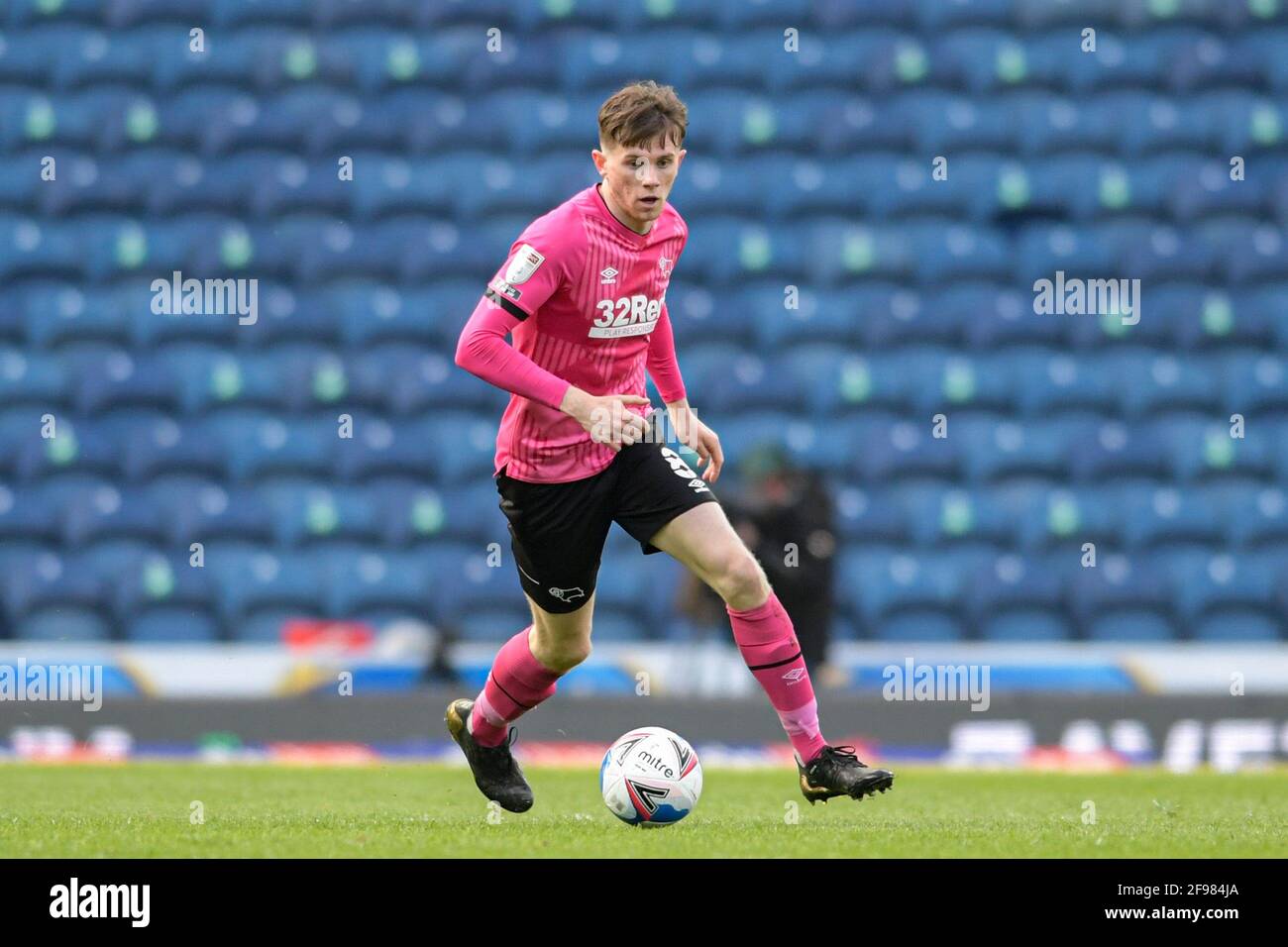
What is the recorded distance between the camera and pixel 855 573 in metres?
10.3

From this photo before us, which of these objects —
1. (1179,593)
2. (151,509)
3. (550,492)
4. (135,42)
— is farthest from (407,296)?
(550,492)

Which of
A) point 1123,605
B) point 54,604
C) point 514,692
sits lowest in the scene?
point 1123,605

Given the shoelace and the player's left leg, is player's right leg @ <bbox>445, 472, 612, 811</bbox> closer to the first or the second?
the player's left leg

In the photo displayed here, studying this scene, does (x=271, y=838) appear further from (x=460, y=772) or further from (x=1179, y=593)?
(x=1179, y=593)

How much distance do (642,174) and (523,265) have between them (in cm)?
44

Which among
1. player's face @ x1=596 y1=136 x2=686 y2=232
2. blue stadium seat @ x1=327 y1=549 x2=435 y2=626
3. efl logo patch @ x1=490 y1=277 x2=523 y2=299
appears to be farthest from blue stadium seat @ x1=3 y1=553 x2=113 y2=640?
player's face @ x1=596 y1=136 x2=686 y2=232

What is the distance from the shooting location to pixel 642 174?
4.86 meters

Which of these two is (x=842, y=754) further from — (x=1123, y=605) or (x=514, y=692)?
(x=1123, y=605)

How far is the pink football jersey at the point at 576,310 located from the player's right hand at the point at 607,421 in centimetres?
16

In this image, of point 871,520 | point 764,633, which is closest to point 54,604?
point 871,520

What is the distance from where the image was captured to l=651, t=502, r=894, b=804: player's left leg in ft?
15.9

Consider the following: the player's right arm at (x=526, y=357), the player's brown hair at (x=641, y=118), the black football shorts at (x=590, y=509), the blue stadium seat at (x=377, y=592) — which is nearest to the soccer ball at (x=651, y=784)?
the black football shorts at (x=590, y=509)

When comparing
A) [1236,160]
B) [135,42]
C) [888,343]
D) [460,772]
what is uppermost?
[135,42]

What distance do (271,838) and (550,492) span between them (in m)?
1.28
